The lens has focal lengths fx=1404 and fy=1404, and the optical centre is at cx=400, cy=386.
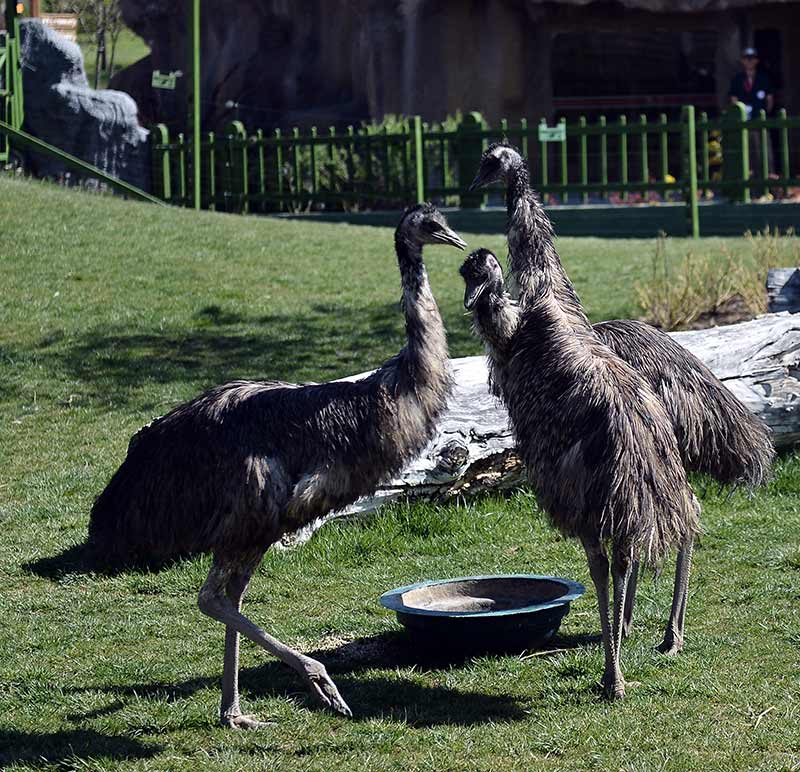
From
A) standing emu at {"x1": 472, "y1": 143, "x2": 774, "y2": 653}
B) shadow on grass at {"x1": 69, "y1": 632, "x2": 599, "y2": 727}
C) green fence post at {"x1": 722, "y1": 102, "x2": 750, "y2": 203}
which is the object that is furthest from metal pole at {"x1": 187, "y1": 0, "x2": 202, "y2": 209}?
shadow on grass at {"x1": 69, "y1": 632, "x2": 599, "y2": 727}

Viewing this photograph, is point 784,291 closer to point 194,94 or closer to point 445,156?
point 445,156

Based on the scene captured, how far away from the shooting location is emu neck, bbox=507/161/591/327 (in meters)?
6.08

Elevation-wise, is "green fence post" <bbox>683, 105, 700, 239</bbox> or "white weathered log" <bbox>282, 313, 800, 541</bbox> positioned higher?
"green fence post" <bbox>683, 105, 700, 239</bbox>

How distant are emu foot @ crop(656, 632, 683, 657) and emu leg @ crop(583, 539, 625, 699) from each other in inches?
23.5

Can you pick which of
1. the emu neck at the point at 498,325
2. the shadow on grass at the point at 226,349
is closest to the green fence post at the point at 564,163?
the shadow on grass at the point at 226,349

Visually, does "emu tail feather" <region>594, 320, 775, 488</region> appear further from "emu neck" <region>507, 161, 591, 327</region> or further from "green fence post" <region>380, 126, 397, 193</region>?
"green fence post" <region>380, 126, 397, 193</region>

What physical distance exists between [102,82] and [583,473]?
40885 millimetres

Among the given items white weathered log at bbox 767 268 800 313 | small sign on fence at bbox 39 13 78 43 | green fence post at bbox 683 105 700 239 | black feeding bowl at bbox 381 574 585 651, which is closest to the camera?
black feeding bowl at bbox 381 574 585 651

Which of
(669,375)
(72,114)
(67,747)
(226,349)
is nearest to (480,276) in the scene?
(669,375)

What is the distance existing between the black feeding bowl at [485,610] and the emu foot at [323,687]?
602mm

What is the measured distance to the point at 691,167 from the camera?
17688mm

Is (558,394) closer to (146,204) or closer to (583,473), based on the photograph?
(583,473)

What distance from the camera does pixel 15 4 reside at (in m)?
20.8

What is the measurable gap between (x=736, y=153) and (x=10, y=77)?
10.6 meters
